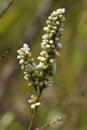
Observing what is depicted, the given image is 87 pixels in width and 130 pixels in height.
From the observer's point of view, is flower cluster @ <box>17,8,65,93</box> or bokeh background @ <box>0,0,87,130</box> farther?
bokeh background @ <box>0,0,87,130</box>

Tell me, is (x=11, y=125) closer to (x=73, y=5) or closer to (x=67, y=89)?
(x=67, y=89)

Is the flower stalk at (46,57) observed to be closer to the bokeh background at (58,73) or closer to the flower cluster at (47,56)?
the flower cluster at (47,56)

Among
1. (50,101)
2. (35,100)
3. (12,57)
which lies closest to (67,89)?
(50,101)

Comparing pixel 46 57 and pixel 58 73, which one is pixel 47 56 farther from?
pixel 58 73

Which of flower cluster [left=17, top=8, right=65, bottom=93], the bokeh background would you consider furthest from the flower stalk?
the bokeh background

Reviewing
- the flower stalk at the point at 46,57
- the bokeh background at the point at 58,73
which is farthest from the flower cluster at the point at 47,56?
the bokeh background at the point at 58,73

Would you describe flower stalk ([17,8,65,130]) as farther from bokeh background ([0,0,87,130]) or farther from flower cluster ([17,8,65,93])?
bokeh background ([0,0,87,130])
